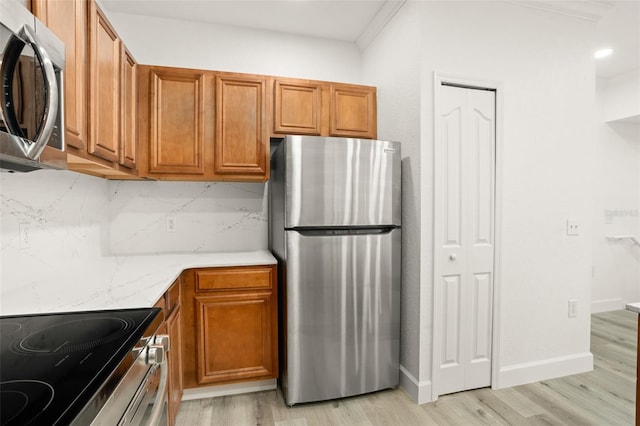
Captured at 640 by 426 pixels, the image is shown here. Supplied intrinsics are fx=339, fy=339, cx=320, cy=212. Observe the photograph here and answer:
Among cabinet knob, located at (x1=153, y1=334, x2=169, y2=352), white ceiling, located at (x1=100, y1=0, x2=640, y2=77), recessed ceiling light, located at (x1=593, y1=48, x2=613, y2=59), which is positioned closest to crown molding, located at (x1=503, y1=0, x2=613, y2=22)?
white ceiling, located at (x1=100, y1=0, x2=640, y2=77)

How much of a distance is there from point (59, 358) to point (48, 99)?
678 millimetres

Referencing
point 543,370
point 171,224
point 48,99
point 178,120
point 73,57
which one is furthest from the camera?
point 171,224

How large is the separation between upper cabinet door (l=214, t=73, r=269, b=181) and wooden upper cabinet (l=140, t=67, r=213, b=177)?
0.26 feet

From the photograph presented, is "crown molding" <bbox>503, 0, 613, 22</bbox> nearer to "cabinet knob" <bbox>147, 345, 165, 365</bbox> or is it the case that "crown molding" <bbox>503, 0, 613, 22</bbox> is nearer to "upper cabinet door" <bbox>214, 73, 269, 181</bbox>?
"upper cabinet door" <bbox>214, 73, 269, 181</bbox>

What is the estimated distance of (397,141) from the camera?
93.1 inches

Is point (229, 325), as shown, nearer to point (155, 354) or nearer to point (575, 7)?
point (155, 354)

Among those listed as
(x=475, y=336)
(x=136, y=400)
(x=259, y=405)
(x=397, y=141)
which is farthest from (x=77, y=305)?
(x=475, y=336)

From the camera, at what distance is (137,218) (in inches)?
101

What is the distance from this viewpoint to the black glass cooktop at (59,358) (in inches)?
23.6

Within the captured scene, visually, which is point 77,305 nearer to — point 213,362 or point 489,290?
point 213,362

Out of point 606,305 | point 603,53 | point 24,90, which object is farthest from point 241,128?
point 606,305

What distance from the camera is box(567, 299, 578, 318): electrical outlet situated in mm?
2490

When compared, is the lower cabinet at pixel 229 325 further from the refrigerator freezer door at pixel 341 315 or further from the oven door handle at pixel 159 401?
the oven door handle at pixel 159 401

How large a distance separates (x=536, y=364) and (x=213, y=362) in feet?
7.27
